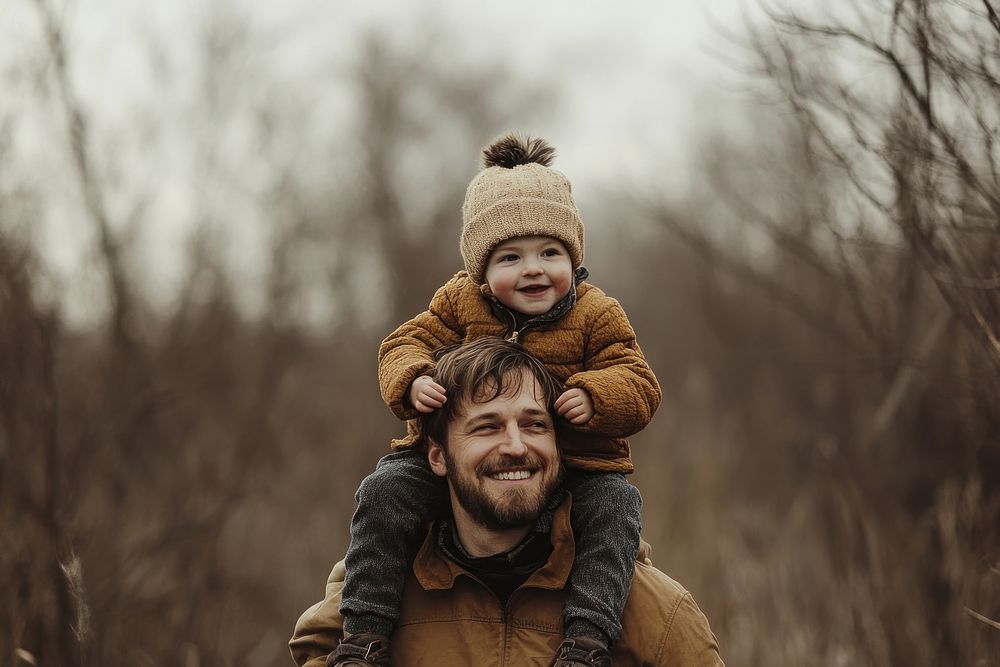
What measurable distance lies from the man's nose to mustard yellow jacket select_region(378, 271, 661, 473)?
150mm

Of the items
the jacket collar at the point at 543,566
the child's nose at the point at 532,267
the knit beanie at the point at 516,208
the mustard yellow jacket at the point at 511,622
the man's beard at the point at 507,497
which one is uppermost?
the knit beanie at the point at 516,208

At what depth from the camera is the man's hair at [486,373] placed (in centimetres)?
284

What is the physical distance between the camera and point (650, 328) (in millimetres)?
21594

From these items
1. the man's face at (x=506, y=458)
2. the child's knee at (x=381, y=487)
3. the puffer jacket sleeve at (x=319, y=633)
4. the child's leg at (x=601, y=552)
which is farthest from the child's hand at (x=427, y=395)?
the puffer jacket sleeve at (x=319, y=633)

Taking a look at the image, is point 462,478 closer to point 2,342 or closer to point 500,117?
point 2,342

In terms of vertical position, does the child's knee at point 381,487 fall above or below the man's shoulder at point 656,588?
above

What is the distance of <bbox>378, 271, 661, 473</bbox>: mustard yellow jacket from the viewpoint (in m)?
2.78

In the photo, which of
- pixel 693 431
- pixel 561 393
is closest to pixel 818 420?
pixel 693 431

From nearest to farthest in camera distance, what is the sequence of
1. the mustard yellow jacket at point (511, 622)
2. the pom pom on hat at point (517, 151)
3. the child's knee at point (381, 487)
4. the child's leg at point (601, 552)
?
the child's leg at point (601, 552) < the mustard yellow jacket at point (511, 622) < the child's knee at point (381, 487) < the pom pom on hat at point (517, 151)

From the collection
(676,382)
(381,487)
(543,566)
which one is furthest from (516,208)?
(676,382)

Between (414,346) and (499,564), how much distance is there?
2.08 ft

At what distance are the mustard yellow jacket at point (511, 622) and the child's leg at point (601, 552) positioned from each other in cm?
5

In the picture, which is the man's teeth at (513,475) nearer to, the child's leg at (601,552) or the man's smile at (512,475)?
the man's smile at (512,475)

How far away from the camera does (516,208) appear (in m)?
2.87
